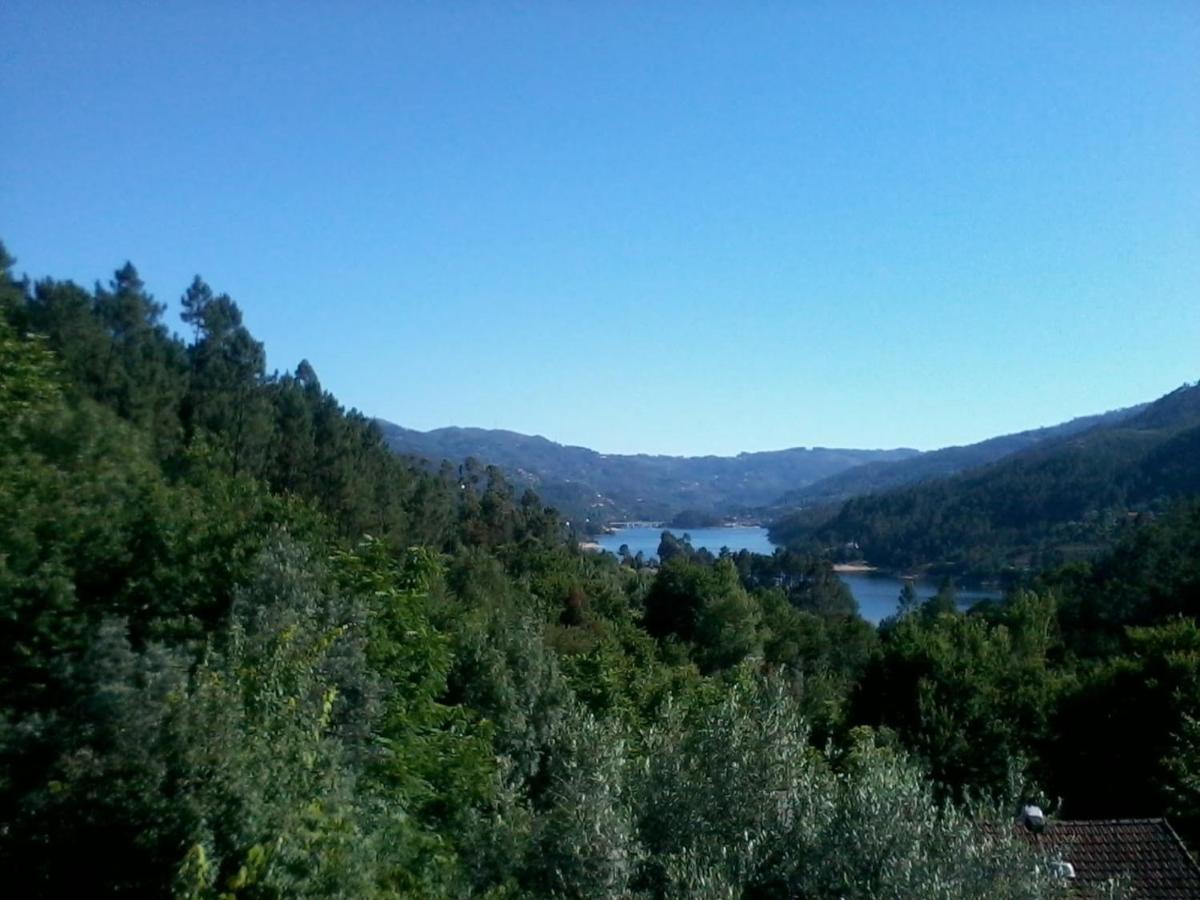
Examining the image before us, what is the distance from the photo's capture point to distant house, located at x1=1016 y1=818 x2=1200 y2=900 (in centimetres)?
1262

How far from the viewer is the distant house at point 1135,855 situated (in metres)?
12.6

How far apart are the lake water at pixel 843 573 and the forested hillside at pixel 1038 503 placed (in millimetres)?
4720

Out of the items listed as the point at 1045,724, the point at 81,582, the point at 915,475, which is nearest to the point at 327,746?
the point at 81,582

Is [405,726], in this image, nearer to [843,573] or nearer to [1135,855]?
[1135,855]

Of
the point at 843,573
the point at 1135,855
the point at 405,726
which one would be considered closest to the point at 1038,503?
the point at 843,573

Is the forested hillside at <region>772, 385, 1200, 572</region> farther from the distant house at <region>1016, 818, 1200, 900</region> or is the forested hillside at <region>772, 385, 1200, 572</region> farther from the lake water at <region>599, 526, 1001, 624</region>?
the distant house at <region>1016, 818, 1200, 900</region>

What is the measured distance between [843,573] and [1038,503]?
22.6 meters

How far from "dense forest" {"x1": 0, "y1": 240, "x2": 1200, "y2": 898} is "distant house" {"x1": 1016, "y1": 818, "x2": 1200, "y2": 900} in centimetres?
150

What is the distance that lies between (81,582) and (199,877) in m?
10.6

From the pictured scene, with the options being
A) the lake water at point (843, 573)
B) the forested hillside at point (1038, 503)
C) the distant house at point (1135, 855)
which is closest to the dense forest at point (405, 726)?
the distant house at point (1135, 855)

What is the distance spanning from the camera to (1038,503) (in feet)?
348

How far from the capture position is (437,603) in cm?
2217

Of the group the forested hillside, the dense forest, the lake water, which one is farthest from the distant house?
the forested hillside

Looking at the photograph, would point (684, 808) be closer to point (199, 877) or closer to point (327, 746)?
point (327, 746)
